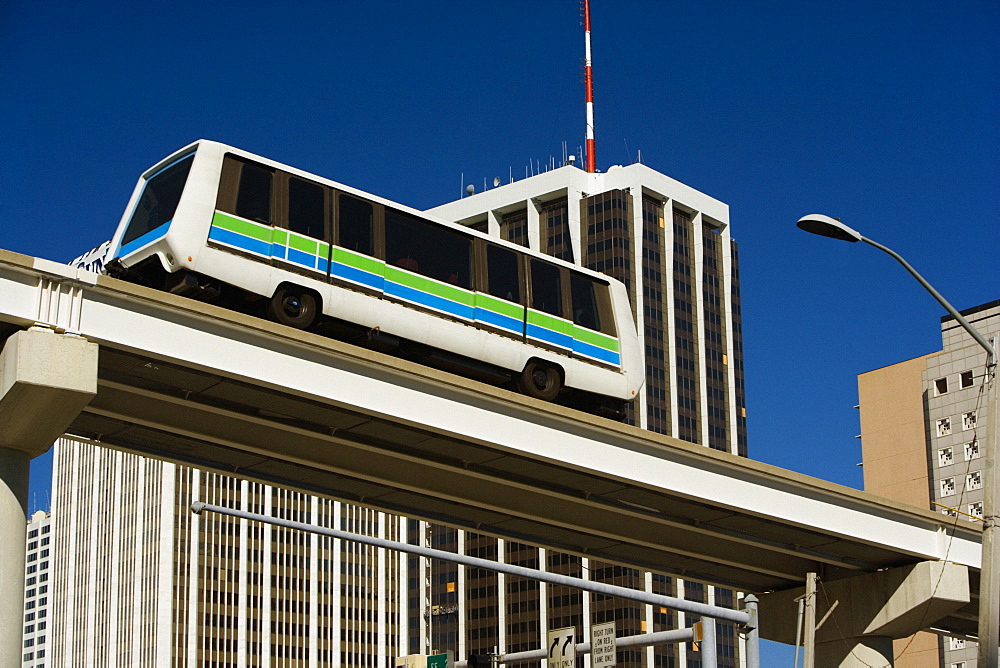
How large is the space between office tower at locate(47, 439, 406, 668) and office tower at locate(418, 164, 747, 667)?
8.60m

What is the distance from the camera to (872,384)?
393ft

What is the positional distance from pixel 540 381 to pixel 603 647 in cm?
1018

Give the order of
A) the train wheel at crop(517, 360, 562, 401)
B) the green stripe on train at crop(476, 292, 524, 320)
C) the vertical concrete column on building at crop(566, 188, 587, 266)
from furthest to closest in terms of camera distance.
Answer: the vertical concrete column on building at crop(566, 188, 587, 266) → the train wheel at crop(517, 360, 562, 401) → the green stripe on train at crop(476, 292, 524, 320)

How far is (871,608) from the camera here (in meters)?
36.2

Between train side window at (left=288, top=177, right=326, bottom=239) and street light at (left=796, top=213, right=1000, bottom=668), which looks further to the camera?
train side window at (left=288, top=177, right=326, bottom=239)

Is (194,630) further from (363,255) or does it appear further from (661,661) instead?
(363,255)

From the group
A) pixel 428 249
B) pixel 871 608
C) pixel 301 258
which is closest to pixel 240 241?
pixel 301 258

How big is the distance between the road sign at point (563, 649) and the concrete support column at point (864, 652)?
18981 mm

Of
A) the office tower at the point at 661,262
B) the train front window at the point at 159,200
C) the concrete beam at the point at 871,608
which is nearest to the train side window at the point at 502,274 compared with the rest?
the train front window at the point at 159,200

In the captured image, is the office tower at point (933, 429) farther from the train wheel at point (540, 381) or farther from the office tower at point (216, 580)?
the train wheel at point (540, 381)

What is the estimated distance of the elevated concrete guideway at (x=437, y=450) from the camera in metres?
21.8

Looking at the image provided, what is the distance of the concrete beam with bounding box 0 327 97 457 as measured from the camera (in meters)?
20.4

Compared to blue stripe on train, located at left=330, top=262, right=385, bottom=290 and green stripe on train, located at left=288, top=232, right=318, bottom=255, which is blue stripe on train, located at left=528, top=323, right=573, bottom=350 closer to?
blue stripe on train, located at left=330, top=262, right=385, bottom=290

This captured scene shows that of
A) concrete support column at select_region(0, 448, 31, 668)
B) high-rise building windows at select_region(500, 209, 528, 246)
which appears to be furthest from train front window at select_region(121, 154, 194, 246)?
high-rise building windows at select_region(500, 209, 528, 246)
